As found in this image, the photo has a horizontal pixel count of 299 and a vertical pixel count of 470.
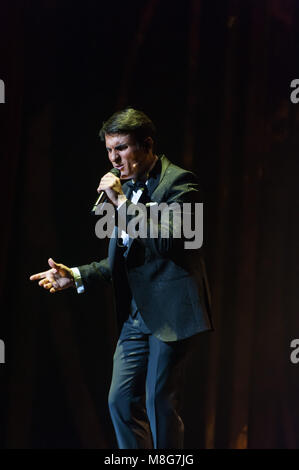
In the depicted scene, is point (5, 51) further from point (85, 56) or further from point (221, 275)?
point (221, 275)

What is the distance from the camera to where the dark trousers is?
1843 millimetres

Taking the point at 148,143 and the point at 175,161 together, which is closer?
the point at 148,143

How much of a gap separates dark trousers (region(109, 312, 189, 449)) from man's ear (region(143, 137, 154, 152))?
25.4 inches

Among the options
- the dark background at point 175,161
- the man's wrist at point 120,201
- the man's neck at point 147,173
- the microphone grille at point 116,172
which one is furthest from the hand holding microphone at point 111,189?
the dark background at point 175,161

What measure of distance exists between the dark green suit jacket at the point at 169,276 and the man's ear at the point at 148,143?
10cm

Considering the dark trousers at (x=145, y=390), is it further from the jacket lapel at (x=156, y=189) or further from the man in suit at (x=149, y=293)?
the jacket lapel at (x=156, y=189)

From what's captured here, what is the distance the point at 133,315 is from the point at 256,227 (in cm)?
112

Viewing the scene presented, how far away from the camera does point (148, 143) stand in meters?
2.03

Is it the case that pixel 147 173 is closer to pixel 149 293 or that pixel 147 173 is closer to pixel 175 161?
pixel 149 293

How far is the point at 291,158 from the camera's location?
2895 millimetres

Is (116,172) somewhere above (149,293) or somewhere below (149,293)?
above

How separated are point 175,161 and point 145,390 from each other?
1292 millimetres

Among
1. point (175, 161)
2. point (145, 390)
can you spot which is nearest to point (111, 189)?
point (145, 390)

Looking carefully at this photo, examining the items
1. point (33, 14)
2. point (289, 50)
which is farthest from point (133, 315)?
point (289, 50)
